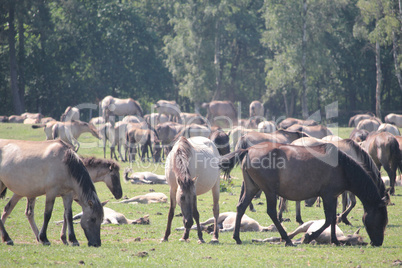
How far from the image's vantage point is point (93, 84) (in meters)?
49.3

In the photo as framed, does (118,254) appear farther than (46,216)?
No

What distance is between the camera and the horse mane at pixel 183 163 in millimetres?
8758

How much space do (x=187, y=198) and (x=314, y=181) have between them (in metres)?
2.40

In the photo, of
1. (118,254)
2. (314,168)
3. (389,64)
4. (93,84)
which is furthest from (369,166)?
(93,84)

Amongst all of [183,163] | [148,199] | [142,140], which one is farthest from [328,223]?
[142,140]

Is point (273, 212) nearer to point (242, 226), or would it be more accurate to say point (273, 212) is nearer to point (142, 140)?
point (242, 226)

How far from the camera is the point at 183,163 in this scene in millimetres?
9102

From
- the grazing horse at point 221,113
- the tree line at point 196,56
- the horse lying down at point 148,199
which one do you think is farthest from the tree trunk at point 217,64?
the horse lying down at point 148,199

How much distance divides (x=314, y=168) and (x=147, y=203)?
21.3 feet

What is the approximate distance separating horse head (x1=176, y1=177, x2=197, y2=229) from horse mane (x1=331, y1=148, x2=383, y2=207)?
283cm

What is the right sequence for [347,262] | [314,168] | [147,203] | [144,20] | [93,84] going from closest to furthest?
[347,262] → [314,168] → [147,203] → [93,84] → [144,20]

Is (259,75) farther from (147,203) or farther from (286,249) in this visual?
(286,249)

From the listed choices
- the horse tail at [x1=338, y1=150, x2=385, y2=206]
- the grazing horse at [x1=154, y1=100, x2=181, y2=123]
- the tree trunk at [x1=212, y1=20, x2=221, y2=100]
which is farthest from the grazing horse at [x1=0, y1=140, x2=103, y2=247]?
the tree trunk at [x1=212, y1=20, x2=221, y2=100]

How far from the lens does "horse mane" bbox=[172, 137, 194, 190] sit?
8.76 m
